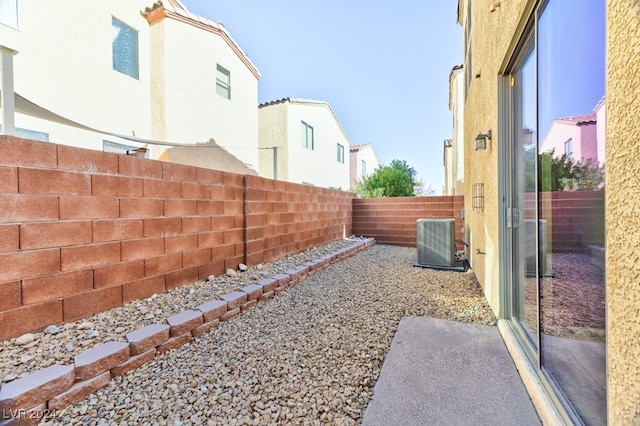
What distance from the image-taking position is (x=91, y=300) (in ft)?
9.02

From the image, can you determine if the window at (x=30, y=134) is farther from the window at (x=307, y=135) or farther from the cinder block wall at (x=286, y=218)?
the window at (x=307, y=135)

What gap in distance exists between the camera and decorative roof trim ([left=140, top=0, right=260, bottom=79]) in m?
7.91

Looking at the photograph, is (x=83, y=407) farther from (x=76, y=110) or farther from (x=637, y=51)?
(x=76, y=110)

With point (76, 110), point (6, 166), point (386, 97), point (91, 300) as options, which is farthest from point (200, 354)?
point (386, 97)

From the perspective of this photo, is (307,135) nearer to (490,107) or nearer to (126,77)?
(126,77)

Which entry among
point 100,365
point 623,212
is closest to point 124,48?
point 100,365

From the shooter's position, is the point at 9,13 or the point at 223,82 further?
the point at 223,82

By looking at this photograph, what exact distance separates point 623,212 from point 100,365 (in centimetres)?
301

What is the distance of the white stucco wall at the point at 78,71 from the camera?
5.61 m

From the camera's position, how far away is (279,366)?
2.39 meters

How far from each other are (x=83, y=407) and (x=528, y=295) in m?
3.41

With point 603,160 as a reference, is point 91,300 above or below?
below

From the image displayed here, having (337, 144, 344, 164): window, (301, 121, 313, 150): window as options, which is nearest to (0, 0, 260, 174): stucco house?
(301, 121, 313, 150): window

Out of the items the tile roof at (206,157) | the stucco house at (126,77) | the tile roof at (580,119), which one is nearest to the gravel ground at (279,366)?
the tile roof at (580,119)
